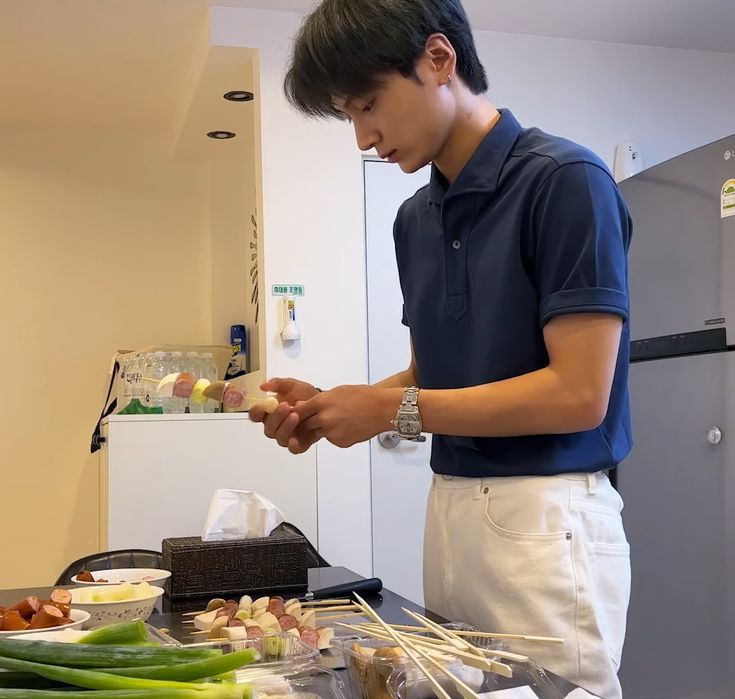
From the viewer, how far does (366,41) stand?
1141 mm

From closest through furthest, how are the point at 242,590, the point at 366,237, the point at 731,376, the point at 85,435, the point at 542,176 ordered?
the point at 542,176
the point at 242,590
the point at 731,376
the point at 366,237
the point at 85,435

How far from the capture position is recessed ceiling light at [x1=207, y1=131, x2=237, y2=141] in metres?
4.21

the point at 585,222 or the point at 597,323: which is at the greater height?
the point at 585,222

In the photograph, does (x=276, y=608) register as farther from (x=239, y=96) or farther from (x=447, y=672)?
(x=239, y=96)

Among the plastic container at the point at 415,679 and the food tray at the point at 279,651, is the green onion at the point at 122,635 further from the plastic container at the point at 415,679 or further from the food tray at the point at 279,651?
the plastic container at the point at 415,679

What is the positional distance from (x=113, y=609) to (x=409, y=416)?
0.46 metres

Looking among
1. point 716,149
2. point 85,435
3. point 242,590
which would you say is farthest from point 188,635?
point 85,435

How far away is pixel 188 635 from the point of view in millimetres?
1119

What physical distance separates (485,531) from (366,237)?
7.57ft

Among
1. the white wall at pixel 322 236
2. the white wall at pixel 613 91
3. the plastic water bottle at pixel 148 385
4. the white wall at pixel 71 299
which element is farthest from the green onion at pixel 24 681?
the white wall at pixel 71 299

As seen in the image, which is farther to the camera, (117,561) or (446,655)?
(117,561)

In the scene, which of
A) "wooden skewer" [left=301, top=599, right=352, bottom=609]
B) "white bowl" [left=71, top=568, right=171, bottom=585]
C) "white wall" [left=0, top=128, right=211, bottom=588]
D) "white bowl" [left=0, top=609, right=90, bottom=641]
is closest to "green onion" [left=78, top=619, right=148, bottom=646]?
"white bowl" [left=0, top=609, right=90, bottom=641]

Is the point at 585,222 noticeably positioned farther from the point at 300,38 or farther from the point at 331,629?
the point at 331,629

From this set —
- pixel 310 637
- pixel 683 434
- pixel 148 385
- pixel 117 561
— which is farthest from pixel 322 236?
pixel 310 637
